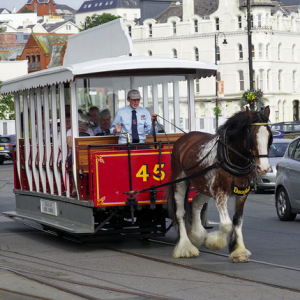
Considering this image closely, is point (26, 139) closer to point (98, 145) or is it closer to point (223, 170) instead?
point (98, 145)

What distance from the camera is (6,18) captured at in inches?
7466

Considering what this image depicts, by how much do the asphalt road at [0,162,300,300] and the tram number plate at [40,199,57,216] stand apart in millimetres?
475

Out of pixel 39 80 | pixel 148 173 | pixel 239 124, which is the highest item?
pixel 39 80

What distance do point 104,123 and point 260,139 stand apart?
3363 millimetres

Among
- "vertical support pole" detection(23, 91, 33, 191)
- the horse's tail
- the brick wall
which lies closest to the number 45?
the horse's tail

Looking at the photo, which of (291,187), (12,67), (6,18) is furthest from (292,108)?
(6,18)

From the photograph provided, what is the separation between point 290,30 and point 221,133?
80.5 meters

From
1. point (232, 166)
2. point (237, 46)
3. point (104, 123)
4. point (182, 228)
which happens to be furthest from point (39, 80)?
point (237, 46)

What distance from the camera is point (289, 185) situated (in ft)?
50.2

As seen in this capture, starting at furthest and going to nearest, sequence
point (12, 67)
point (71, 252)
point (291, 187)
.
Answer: point (12, 67) < point (291, 187) < point (71, 252)

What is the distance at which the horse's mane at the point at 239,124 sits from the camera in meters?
9.91

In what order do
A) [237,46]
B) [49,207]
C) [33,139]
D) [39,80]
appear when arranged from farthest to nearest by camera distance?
[237,46] < [33,139] < [49,207] < [39,80]

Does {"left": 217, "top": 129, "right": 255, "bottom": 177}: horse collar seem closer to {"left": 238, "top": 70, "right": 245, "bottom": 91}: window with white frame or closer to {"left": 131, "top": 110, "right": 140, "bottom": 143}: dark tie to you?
{"left": 131, "top": 110, "right": 140, "bottom": 143}: dark tie

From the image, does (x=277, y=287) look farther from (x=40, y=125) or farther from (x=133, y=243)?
(x=40, y=125)
